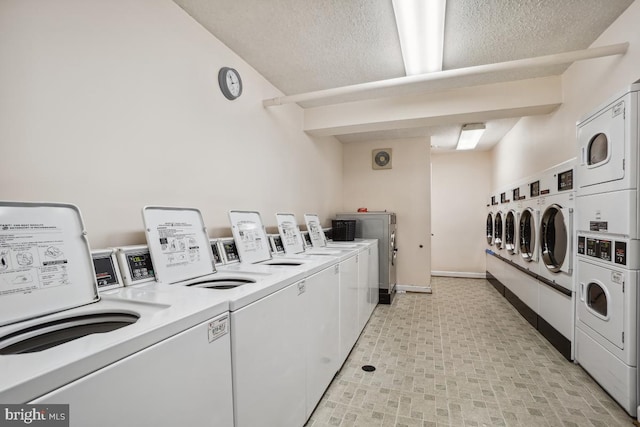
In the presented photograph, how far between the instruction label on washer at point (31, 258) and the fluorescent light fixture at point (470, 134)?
4679mm

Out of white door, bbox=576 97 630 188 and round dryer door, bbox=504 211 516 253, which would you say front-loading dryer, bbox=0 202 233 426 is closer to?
white door, bbox=576 97 630 188

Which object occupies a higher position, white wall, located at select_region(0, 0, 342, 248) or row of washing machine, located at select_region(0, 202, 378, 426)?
white wall, located at select_region(0, 0, 342, 248)

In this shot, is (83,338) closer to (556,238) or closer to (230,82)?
(230,82)

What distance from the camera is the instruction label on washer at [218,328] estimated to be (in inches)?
38.5

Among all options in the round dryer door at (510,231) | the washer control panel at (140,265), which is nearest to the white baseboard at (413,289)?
the round dryer door at (510,231)

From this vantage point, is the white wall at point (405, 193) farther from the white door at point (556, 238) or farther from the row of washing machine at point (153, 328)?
the row of washing machine at point (153, 328)

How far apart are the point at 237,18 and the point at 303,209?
7.01 feet

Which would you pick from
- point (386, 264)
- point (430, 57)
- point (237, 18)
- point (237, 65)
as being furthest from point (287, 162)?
point (386, 264)

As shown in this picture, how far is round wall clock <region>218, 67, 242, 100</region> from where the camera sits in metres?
2.29

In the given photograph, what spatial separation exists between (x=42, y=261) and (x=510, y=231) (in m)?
4.90

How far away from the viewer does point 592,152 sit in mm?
2232

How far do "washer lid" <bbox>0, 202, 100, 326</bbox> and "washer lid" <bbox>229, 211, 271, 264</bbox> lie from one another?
3.44 feet

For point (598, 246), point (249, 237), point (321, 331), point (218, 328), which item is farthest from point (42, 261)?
point (598, 246)

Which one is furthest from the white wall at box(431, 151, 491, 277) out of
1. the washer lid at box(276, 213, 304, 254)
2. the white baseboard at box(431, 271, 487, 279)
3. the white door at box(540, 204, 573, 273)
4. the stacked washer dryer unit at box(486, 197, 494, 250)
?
the washer lid at box(276, 213, 304, 254)
